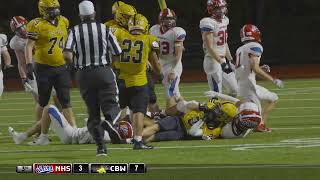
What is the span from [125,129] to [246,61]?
7.64 feet

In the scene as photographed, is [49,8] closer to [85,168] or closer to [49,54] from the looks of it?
[49,54]

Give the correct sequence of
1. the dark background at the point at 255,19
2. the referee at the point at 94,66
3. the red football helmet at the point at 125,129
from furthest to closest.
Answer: the dark background at the point at 255,19 → the red football helmet at the point at 125,129 → the referee at the point at 94,66

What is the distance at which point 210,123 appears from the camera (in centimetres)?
1394

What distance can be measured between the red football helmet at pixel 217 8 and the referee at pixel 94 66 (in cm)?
451

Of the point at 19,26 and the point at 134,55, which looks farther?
the point at 19,26

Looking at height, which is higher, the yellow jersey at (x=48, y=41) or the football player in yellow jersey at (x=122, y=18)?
the football player in yellow jersey at (x=122, y=18)

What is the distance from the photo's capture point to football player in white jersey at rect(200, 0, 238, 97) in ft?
54.3

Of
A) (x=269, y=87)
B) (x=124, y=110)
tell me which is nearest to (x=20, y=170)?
(x=124, y=110)

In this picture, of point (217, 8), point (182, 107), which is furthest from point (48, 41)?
point (217, 8)

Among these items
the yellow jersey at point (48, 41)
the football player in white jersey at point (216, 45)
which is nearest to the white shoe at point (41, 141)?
the yellow jersey at point (48, 41)

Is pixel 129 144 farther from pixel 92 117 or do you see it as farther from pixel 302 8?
pixel 302 8

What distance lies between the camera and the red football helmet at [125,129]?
13.7m

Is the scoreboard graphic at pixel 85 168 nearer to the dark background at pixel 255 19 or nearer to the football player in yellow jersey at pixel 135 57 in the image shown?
the football player in yellow jersey at pixel 135 57

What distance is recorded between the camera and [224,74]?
16781 mm
